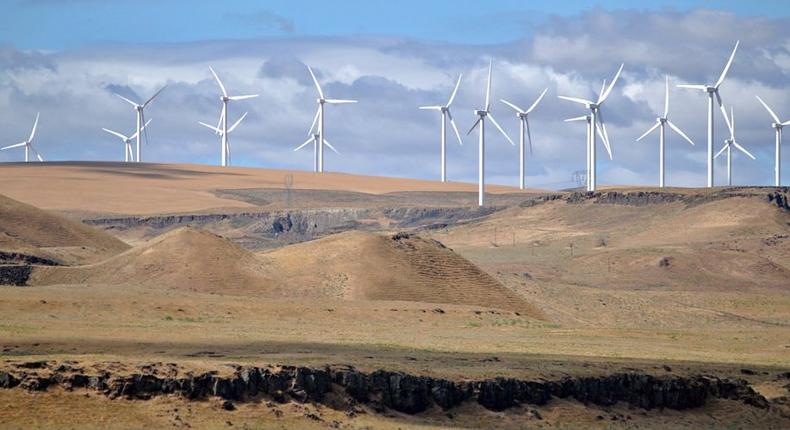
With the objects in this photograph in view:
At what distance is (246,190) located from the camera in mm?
190875

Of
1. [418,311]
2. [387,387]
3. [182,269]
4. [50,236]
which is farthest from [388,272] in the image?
[387,387]

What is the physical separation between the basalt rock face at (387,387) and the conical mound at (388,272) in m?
27.8

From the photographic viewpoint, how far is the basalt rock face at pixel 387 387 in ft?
116

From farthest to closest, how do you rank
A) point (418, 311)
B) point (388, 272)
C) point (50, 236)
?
point (50, 236), point (388, 272), point (418, 311)

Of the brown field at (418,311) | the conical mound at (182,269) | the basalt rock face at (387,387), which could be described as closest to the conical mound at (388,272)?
the brown field at (418,311)

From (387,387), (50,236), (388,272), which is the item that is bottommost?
(387,387)

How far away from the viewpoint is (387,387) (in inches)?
1567

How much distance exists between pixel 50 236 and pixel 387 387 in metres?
59.2

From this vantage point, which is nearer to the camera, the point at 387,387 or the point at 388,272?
the point at 387,387

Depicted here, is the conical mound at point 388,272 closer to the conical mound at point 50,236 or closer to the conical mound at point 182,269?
the conical mound at point 182,269

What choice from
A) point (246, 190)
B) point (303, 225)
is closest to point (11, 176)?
point (246, 190)

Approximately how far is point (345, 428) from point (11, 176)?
518 feet

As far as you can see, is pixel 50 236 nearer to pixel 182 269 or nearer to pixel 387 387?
pixel 182 269

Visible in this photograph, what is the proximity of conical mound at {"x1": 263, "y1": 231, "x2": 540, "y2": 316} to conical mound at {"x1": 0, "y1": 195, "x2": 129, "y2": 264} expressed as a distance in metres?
14.0
